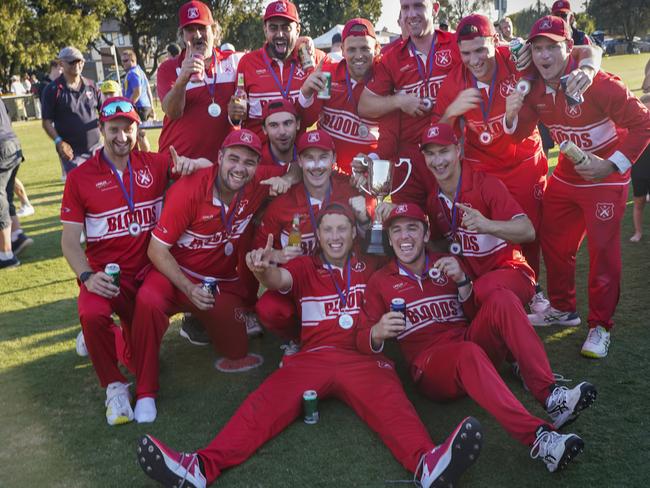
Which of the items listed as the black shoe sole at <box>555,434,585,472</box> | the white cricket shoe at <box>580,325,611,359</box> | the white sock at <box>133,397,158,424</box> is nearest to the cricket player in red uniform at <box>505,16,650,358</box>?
the white cricket shoe at <box>580,325,611,359</box>

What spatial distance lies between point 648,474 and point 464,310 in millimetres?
1456

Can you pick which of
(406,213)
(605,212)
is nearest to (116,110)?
(406,213)

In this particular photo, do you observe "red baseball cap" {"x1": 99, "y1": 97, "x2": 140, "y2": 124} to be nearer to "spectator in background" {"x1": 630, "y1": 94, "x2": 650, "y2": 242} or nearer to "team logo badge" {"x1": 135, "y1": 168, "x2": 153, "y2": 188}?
"team logo badge" {"x1": 135, "y1": 168, "x2": 153, "y2": 188}

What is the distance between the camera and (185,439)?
388 centimetres

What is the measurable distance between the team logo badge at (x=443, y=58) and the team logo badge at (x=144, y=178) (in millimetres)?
2560

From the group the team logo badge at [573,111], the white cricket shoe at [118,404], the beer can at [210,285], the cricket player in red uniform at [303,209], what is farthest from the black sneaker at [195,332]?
the team logo badge at [573,111]

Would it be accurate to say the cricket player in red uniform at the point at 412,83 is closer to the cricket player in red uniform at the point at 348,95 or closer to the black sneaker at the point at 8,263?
the cricket player in red uniform at the point at 348,95

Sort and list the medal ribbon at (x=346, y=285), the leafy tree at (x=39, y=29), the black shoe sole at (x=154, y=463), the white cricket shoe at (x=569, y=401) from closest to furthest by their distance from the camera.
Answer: the black shoe sole at (x=154, y=463) → the white cricket shoe at (x=569, y=401) → the medal ribbon at (x=346, y=285) → the leafy tree at (x=39, y=29)

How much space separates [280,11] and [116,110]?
169cm

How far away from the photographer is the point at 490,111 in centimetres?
471

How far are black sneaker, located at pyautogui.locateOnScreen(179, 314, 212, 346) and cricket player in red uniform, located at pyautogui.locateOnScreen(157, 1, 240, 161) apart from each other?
1575mm

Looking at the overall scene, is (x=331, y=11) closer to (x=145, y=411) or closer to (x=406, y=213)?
(x=406, y=213)

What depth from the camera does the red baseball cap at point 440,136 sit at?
4.30m

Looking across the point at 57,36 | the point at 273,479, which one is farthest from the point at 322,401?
the point at 57,36
